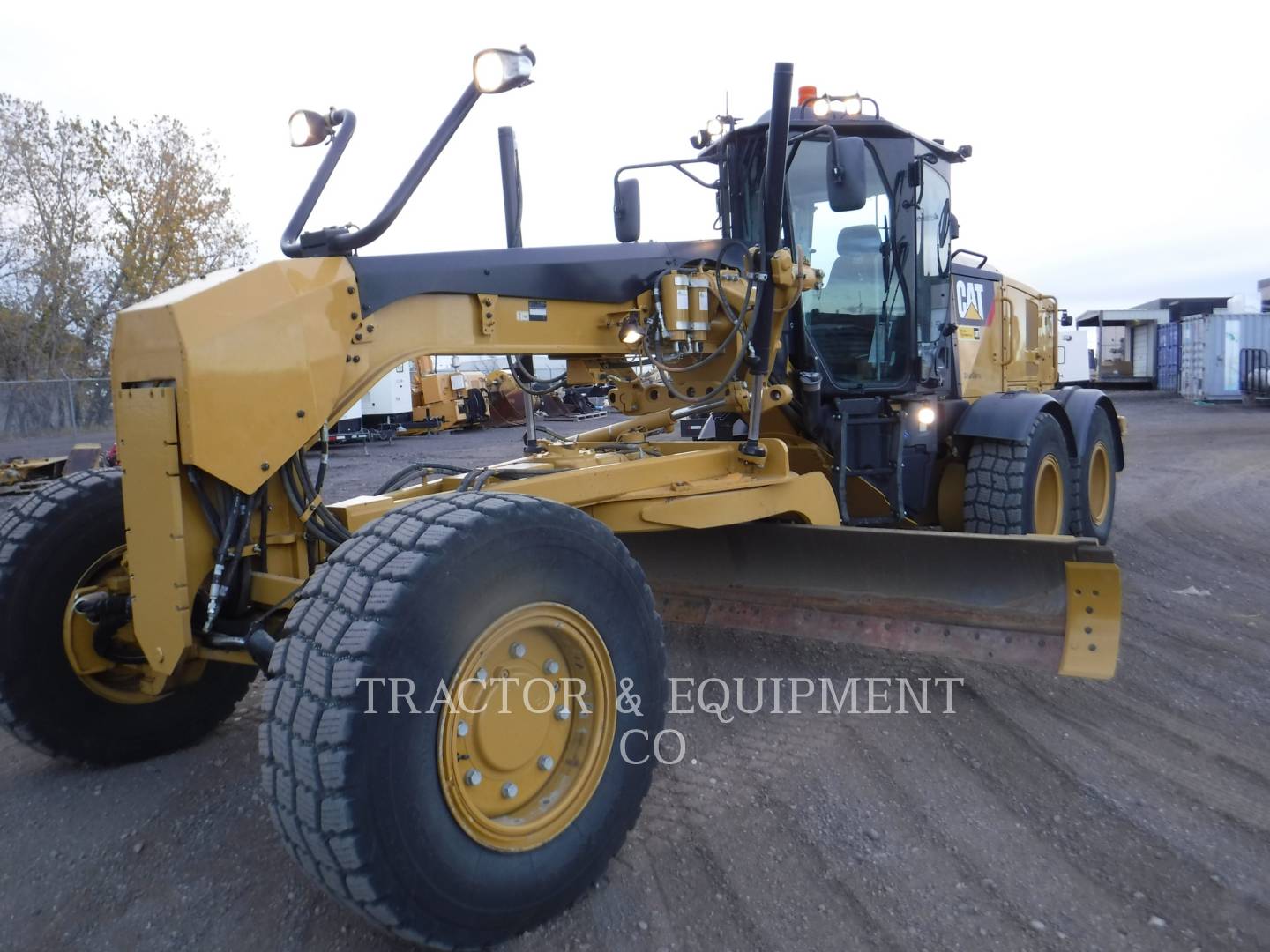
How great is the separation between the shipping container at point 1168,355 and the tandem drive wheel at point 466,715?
94.2 ft

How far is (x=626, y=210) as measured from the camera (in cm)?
449

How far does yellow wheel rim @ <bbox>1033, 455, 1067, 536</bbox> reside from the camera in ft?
19.5

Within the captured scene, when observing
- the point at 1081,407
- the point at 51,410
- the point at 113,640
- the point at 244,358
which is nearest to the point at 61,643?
the point at 113,640

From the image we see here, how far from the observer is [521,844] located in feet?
8.07

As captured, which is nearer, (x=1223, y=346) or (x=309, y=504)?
(x=309, y=504)

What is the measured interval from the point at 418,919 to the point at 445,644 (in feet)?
2.06

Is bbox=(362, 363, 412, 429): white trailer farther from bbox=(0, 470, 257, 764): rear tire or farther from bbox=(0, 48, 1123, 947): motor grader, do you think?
bbox=(0, 470, 257, 764): rear tire

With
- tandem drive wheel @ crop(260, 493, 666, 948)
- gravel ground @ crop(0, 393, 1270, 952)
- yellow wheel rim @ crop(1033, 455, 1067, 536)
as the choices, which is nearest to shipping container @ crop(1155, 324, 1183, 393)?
yellow wheel rim @ crop(1033, 455, 1067, 536)

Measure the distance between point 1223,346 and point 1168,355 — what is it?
12.6 ft

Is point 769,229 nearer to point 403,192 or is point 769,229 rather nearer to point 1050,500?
point 403,192

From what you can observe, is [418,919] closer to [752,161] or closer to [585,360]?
[585,360]

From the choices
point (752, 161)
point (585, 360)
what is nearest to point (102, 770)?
point (585, 360)

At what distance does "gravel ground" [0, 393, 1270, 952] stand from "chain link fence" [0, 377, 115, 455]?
68.3ft

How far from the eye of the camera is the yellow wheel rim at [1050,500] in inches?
233
